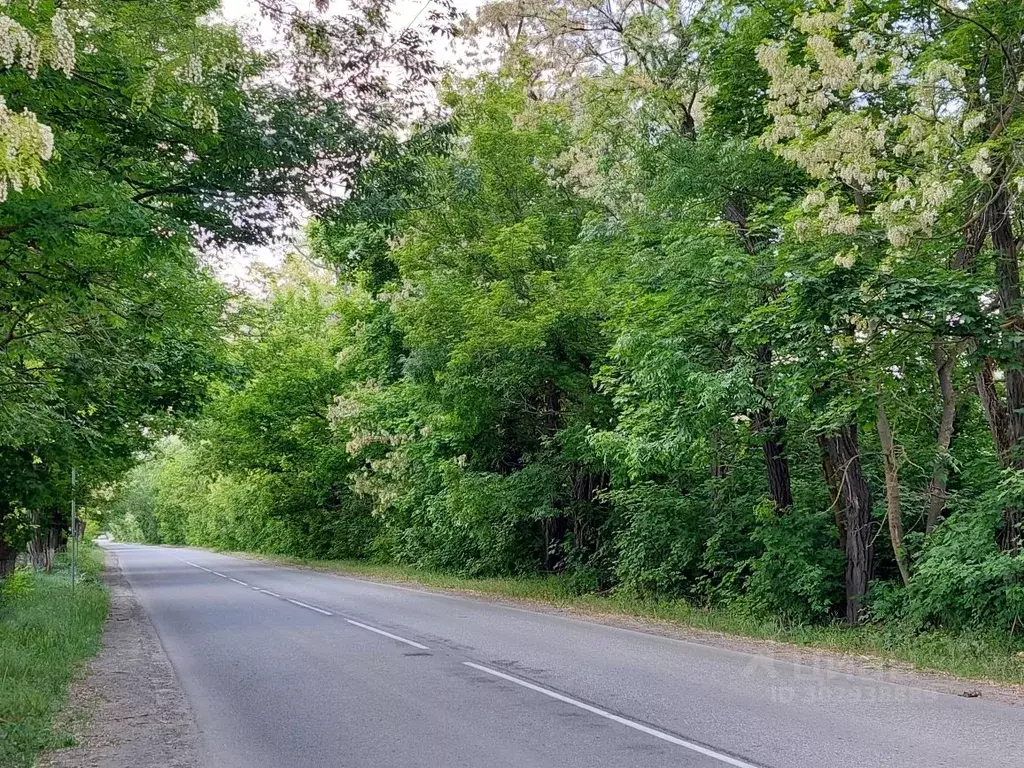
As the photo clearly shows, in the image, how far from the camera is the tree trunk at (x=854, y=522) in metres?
14.0

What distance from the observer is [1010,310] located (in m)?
11.7

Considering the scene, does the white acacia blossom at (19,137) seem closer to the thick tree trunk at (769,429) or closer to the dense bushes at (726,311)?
the dense bushes at (726,311)

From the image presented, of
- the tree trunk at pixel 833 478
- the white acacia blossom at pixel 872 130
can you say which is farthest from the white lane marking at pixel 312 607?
the white acacia blossom at pixel 872 130

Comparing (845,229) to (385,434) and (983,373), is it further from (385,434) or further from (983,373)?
(385,434)

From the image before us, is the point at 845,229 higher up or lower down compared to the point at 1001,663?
higher up

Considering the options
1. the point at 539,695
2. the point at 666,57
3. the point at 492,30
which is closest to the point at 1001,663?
the point at 539,695

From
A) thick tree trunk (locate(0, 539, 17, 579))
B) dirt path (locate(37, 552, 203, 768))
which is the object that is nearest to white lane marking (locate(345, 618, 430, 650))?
dirt path (locate(37, 552, 203, 768))

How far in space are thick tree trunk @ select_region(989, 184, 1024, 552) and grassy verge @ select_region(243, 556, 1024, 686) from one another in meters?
1.46

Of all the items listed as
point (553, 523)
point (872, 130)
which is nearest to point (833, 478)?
point (872, 130)

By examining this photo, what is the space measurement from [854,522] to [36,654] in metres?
12.0

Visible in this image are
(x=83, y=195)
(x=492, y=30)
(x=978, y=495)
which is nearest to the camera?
(x=83, y=195)

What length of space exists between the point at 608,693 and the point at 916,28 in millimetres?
10227

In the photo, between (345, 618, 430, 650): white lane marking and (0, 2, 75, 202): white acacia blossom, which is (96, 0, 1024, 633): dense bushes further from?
(345, 618, 430, 650): white lane marking

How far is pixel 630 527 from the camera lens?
20.2m
